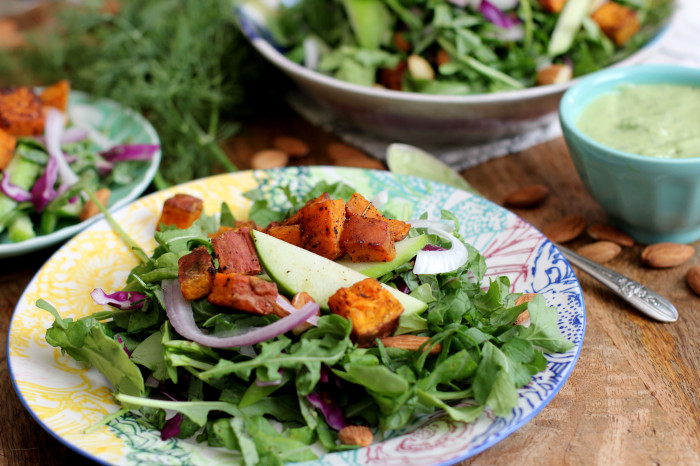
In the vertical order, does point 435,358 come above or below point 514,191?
above

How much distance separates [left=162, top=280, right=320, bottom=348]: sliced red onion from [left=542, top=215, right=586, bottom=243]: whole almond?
4.19ft

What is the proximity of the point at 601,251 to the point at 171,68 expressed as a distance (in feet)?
7.62

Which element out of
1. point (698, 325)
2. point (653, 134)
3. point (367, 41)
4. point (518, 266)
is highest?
point (367, 41)

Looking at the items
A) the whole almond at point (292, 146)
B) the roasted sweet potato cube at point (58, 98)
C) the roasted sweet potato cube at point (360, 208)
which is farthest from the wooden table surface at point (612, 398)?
the whole almond at point (292, 146)

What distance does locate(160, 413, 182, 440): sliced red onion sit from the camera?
5.52ft

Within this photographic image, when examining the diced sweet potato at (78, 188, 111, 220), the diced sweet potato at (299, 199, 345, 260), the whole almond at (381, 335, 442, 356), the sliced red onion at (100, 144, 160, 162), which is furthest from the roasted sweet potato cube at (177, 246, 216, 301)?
the sliced red onion at (100, 144, 160, 162)

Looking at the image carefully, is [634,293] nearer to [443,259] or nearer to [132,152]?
[443,259]

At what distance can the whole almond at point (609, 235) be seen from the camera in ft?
8.53

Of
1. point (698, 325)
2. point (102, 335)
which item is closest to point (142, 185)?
point (102, 335)

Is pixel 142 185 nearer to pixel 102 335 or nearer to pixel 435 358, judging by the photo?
pixel 102 335

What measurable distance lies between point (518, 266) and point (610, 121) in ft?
2.83

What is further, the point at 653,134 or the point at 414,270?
the point at 653,134

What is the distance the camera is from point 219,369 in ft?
5.42

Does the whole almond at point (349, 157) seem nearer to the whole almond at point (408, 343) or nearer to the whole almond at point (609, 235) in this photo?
the whole almond at point (609, 235)
